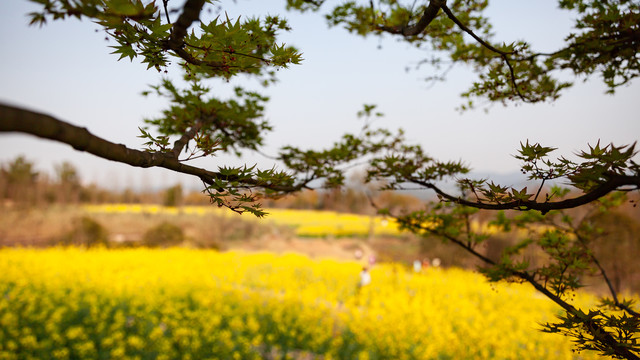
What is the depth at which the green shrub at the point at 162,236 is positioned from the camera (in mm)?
15914

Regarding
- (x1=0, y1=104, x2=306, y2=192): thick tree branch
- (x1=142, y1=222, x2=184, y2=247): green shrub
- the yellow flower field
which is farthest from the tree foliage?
(x1=142, y1=222, x2=184, y2=247): green shrub

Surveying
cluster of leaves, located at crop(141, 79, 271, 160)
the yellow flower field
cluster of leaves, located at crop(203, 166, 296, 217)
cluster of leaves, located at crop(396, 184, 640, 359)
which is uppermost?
cluster of leaves, located at crop(141, 79, 271, 160)

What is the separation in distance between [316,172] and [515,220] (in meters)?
2.61

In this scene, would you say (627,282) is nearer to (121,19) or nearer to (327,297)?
(327,297)

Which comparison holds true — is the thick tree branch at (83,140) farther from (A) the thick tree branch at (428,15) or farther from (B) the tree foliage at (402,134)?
(A) the thick tree branch at (428,15)

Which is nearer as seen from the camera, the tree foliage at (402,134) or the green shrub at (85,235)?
the tree foliage at (402,134)

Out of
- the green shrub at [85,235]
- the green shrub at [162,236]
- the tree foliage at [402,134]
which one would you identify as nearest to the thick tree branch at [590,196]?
the tree foliage at [402,134]

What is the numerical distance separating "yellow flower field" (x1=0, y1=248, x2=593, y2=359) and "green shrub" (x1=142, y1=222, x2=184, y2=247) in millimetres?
3675

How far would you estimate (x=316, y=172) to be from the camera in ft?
11.7

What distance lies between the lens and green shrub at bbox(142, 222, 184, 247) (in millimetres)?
15914

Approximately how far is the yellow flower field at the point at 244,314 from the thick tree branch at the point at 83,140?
Answer: 4.83m

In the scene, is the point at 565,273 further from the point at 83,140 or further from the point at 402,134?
the point at 83,140

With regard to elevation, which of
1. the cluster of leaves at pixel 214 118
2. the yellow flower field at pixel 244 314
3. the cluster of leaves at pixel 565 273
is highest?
the cluster of leaves at pixel 214 118

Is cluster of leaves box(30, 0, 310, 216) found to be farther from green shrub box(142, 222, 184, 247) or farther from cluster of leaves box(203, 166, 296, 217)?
green shrub box(142, 222, 184, 247)
